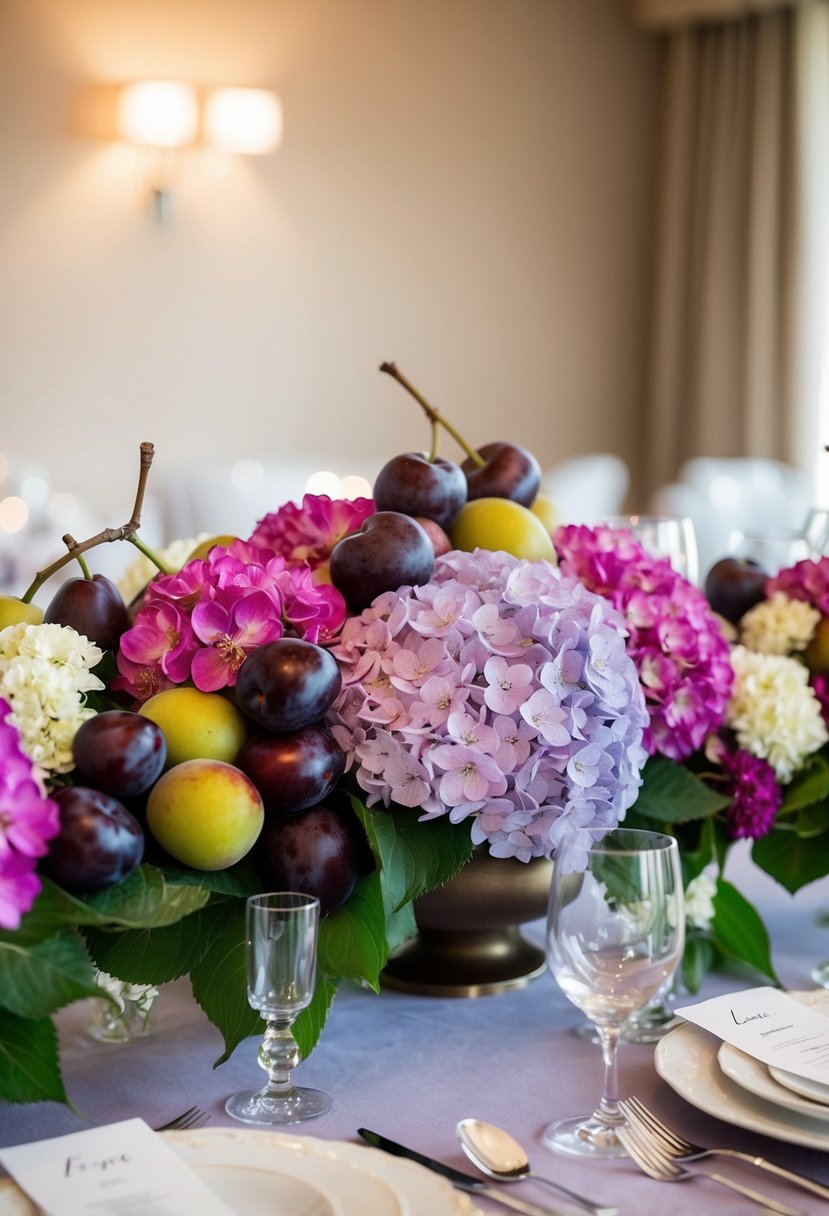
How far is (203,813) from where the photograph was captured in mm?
729

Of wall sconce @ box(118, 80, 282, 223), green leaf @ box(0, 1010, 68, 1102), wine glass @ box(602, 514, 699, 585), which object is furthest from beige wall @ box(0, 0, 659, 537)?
green leaf @ box(0, 1010, 68, 1102)

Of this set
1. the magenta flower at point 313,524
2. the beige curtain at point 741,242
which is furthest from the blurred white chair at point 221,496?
the beige curtain at point 741,242

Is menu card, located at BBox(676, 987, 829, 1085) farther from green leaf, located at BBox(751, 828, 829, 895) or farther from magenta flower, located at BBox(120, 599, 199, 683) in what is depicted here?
magenta flower, located at BBox(120, 599, 199, 683)

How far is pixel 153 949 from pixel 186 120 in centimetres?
339

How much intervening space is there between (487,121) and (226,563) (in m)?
3.94

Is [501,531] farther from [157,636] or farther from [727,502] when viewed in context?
[727,502]

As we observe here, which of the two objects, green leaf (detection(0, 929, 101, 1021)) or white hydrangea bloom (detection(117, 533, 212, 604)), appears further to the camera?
white hydrangea bloom (detection(117, 533, 212, 604))

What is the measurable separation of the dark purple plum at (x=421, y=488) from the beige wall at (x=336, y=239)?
9.81ft

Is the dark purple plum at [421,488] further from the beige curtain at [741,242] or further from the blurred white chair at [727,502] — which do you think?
the beige curtain at [741,242]

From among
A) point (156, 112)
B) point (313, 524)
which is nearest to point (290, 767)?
point (313, 524)

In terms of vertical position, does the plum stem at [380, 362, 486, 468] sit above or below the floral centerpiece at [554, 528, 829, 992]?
above

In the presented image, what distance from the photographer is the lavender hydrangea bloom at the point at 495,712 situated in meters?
0.82

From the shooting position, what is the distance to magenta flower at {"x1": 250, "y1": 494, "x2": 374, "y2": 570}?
1012mm

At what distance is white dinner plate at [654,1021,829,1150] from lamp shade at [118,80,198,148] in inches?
132
